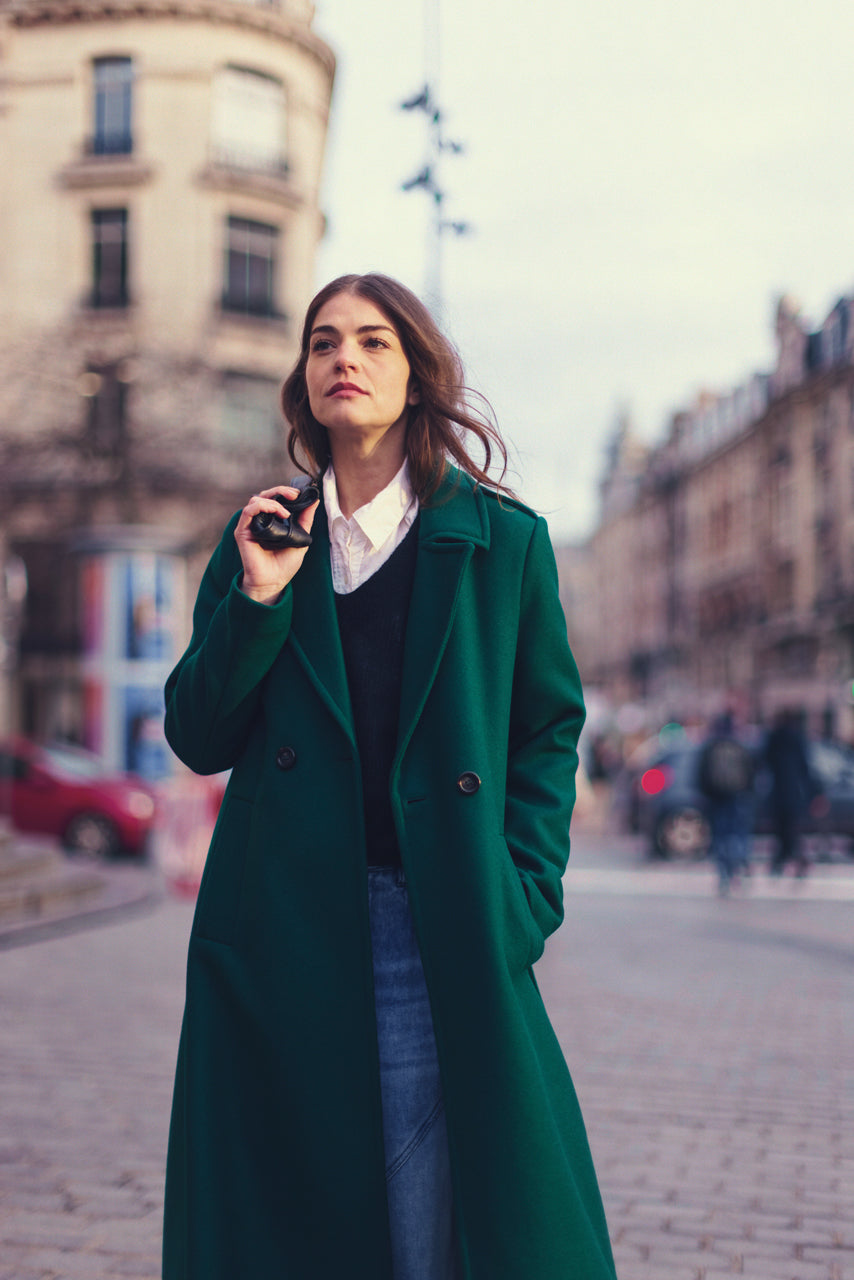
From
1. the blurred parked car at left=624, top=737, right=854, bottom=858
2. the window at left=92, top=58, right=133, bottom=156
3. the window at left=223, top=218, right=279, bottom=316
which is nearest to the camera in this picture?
the blurred parked car at left=624, top=737, right=854, bottom=858

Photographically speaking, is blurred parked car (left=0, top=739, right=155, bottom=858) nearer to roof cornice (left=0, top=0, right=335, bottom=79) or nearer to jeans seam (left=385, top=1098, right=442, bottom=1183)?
jeans seam (left=385, top=1098, right=442, bottom=1183)

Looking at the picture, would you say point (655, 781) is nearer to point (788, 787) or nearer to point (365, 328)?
point (788, 787)

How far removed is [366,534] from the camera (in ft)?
7.63

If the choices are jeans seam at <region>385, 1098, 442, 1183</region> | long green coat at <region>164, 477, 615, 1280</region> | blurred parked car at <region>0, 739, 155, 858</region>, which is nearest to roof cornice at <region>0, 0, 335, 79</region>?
blurred parked car at <region>0, 739, 155, 858</region>

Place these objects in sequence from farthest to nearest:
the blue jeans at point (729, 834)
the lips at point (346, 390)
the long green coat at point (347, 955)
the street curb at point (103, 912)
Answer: the blue jeans at point (729, 834), the street curb at point (103, 912), the lips at point (346, 390), the long green coat at point (347, 955)

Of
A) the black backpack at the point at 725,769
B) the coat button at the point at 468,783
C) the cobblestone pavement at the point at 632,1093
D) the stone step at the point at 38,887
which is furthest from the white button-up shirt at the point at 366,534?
the black backpack at the point at 725,769

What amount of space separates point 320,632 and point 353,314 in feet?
1.69

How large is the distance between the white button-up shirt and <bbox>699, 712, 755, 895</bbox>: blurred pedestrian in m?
11.9

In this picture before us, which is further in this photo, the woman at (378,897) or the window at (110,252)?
the window at (110,252)

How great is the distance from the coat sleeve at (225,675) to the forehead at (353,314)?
36 cm

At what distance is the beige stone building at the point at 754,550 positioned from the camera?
163 feet

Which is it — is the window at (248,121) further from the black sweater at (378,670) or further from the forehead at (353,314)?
the black sweater at (378,670)

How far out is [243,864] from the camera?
220 cm

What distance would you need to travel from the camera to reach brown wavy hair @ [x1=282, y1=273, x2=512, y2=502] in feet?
7.79
